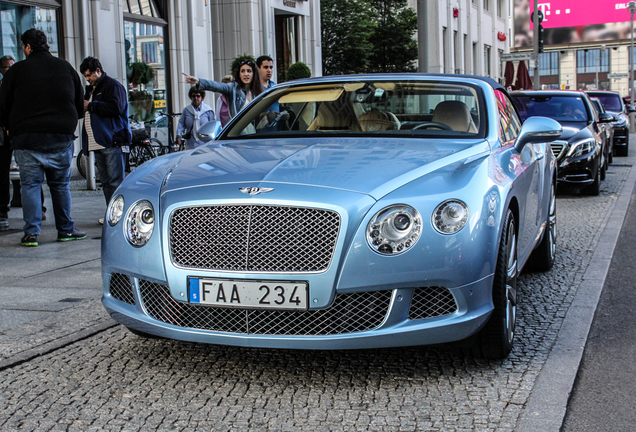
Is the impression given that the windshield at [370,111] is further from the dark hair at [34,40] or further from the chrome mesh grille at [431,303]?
the dark hair at [34,40]

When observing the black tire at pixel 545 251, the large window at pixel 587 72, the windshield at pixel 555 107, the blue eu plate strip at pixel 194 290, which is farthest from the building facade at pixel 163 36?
the large window at pixel 587 72

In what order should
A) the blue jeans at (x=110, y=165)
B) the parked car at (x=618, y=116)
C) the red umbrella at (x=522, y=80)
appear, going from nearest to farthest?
the blue jeans at (x=110, y=165), the parked car at (x=618, y=116), the red umbrella at (x=522, y=80)

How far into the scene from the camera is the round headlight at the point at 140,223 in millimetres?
3713

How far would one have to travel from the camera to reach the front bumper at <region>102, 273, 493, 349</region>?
344cm

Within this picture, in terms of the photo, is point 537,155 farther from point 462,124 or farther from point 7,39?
point 7,39

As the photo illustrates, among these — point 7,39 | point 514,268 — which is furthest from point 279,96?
point 7,39

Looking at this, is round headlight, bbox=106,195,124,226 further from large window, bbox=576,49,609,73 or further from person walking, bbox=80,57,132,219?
large window, bbox=576,49,609,73

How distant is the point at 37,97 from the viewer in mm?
7469

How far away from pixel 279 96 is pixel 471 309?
2487 millimetres

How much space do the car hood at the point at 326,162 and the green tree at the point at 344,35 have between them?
33.6 metres

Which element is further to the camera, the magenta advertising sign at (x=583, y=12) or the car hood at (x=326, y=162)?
the magenta advertising sign at (x=583, y=12)

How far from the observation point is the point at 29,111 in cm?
746

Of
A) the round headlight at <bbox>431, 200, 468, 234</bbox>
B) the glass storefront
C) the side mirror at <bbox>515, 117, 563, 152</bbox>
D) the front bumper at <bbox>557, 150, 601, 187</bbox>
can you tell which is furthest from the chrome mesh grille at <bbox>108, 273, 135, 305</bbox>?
the glass storefront

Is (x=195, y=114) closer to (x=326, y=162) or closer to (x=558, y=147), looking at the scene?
(x=558, y=147)
